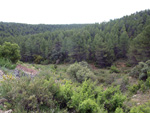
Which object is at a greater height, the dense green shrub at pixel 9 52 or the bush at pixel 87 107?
the dense green shrub at pixel 9 52

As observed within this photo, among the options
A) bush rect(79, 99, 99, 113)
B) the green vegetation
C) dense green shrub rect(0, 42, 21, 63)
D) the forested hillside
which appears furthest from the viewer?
the forested hillside

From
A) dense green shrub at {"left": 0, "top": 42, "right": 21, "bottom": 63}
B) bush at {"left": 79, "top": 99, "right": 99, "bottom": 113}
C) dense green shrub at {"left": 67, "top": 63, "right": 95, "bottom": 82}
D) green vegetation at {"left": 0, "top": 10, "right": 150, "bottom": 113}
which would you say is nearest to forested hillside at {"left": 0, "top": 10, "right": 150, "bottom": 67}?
green vegetation at {"left": 0, "top": 10, "right": 150, "bottom": 113}

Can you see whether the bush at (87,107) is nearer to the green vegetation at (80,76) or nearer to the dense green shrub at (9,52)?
the green vegetation at (80,76)

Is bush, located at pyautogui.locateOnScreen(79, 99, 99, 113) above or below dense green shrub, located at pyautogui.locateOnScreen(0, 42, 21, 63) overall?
below

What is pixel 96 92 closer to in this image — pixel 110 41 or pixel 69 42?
pixel 110 41

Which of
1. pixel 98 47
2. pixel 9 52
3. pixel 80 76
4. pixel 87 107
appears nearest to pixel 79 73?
pixel 80 76

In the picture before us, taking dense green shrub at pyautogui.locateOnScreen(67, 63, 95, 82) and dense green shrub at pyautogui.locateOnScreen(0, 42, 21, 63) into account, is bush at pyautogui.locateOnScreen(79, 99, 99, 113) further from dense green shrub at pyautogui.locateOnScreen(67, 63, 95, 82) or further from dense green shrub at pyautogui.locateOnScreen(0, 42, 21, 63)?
dense green shrub at pyautogui.locateOnScreen(0, 42, 21, 63)

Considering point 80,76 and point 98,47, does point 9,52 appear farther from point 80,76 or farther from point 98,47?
point 98,47

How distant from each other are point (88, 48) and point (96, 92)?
23.2 metres

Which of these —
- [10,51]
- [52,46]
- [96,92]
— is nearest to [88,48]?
[52,46]

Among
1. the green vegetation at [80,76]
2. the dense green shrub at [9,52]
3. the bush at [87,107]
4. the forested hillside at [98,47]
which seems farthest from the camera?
the forested hillside at [98,47]

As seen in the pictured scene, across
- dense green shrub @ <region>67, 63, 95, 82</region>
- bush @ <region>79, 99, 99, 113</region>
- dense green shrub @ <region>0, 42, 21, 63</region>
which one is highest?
dense green shrub @ <region>0, 42, 21, 63</region>

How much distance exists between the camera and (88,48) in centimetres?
2752

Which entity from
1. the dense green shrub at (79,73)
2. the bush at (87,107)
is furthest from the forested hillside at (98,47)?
the bush at (87,107)
